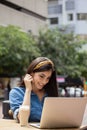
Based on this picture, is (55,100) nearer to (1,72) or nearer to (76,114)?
(76,114)

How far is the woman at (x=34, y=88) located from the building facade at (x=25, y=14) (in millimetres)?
31988

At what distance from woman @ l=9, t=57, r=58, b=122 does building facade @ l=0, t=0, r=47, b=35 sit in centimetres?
3199

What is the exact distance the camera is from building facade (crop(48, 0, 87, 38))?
5475 cm

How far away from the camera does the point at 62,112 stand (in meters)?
3.80

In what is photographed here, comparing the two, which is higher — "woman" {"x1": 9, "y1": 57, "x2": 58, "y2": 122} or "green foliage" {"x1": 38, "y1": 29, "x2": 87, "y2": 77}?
"woman" {"x1": 9, "y1": 57, "x2": 58, "y2": 122}

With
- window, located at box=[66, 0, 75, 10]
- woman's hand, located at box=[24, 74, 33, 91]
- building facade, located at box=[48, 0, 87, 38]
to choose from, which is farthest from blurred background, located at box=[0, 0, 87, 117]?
woman's hand, located at box=[24, 74, 33, 91]

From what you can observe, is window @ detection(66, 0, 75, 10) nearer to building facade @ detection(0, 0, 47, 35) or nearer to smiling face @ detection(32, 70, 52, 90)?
building facade @ detection(0, 0, 47, 35)

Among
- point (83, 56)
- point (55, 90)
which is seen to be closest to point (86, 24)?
point (83, 56)

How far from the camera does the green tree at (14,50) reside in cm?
2983

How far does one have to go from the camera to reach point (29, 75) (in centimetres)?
429

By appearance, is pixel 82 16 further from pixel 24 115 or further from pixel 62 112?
pixel 62 112

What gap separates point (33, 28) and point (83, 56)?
5.36 metres

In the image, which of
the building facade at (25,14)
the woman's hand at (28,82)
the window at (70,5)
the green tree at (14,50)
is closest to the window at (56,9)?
the window at (70,5)

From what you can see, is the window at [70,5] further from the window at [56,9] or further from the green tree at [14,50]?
A: the green tree at [14,50]
